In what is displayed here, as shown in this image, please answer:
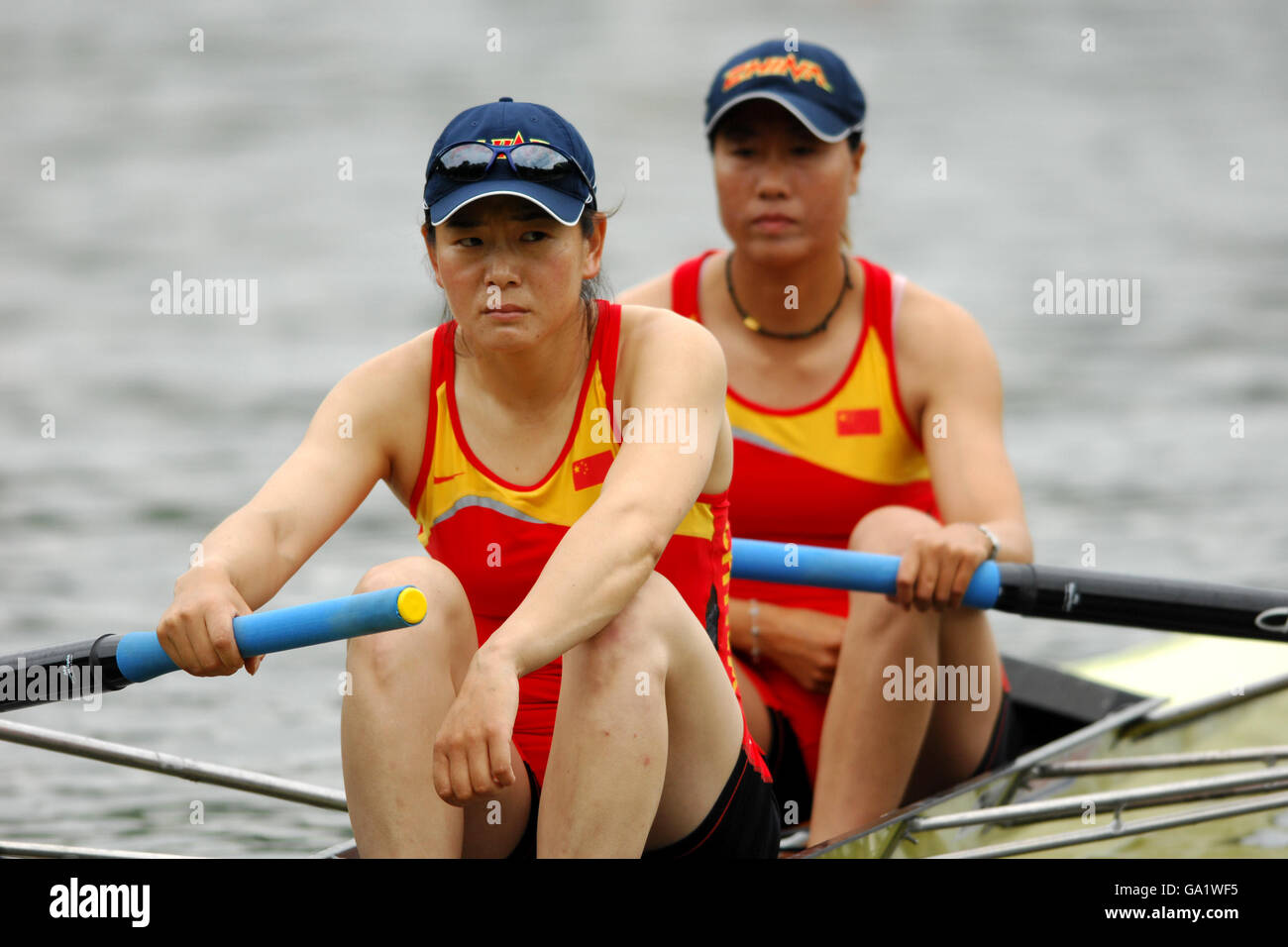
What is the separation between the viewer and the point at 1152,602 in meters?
3.20

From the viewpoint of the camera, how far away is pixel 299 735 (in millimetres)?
5148

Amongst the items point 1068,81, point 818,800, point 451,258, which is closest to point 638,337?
point 451,258

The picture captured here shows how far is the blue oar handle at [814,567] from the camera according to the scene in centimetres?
307

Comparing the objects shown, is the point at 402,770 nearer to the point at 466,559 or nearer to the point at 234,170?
the point at 466,559

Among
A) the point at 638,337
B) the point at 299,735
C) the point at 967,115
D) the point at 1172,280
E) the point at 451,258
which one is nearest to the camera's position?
the point at 451,258

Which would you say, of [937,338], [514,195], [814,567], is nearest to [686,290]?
[937,338]

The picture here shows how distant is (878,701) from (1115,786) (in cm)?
94

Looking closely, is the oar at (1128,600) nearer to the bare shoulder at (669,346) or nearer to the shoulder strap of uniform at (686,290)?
the bare shoulder at (669,346)

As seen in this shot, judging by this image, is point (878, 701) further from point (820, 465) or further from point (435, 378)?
point (435, 378)

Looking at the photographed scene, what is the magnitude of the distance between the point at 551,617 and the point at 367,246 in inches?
517

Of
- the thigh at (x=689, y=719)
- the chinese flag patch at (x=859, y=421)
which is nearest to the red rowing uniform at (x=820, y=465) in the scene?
the chinese flag patch at (x=859, y=421)

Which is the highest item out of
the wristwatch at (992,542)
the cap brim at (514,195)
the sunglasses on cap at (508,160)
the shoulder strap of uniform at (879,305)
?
the shoulder strap of uniform at (879,305)

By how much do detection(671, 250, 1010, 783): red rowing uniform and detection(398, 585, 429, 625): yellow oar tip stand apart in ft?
4.38

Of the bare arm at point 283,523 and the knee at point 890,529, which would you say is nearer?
the bare arm at point 283,523
